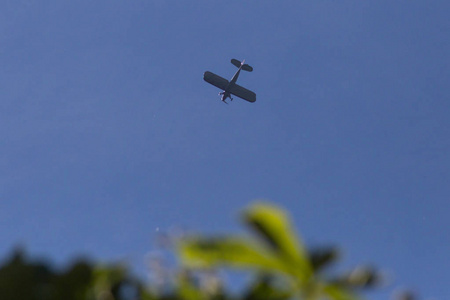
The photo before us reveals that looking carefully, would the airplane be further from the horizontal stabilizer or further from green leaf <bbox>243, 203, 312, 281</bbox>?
green leaf <bbox>243, 203, 312, 281</bbox>

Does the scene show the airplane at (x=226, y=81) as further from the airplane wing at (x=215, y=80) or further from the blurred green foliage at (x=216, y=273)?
the blurred green foliage at (x=216, y=273)

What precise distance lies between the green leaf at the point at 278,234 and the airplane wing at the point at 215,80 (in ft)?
187

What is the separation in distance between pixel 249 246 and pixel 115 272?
8.26 feet

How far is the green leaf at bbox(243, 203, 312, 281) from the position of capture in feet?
15.9

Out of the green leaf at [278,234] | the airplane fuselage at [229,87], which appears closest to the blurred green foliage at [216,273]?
the green leaf at [278,234]

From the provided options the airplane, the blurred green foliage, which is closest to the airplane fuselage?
the airplane

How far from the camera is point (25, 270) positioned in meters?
6.51

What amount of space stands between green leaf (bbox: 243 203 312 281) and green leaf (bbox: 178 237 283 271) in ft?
0.41

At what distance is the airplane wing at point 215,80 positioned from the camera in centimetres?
6103

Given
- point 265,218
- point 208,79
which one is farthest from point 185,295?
point 208,79

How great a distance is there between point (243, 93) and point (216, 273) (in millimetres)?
59965

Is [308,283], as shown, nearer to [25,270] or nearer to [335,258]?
[335,258]

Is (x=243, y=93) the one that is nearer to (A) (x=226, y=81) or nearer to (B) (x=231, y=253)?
(A) (x=226, y=81)

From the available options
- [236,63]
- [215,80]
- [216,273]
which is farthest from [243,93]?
[216,273]
